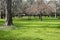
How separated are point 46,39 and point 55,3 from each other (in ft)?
231

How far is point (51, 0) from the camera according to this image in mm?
88875

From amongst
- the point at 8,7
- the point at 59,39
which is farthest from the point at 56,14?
the point at 59,39

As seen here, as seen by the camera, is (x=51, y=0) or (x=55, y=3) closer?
(x=55, y=3)

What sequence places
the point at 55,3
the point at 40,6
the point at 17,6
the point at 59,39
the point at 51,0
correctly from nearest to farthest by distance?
1. the point at 59,39
2. the point at 40,6
3. the point at 17,6
4. the point at 55,3
5. the point at 51,0

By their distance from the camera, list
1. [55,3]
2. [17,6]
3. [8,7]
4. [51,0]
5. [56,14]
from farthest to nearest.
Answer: [51,0]
[55,3]
[56,14]
[17,6]
[8,7]

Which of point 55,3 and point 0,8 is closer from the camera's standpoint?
point 0,8

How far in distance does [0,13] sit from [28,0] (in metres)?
25.0

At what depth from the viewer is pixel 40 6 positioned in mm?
54469

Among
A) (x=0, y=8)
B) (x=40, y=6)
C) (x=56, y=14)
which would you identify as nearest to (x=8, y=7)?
(x=40, y=6)

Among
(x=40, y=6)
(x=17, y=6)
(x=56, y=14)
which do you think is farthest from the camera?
(x=56, y=14)

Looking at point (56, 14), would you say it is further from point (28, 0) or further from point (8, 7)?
point (8, 7)

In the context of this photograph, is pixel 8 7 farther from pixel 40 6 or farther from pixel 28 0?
pixel 28 0

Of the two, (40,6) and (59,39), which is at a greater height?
(40,6)

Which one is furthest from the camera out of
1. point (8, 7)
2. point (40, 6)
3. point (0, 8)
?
point (0, 8)
